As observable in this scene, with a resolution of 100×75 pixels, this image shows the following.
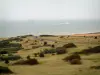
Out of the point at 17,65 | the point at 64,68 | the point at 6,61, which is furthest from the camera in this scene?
the point at 6,61

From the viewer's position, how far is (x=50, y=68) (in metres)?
24.9

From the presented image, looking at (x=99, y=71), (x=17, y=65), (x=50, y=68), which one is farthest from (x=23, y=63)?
(x=99, y=71)

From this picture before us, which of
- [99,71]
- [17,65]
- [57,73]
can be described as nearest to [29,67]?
[17,65]

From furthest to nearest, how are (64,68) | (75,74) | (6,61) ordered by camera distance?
(6,61), (64,68), (75,74)

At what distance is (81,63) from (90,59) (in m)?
2.83

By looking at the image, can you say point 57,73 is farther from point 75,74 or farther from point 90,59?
point 90,59

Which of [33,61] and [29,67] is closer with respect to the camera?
[29,67]

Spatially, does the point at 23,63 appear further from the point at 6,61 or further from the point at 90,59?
the point at 90,59

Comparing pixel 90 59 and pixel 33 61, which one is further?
pixel 90 59

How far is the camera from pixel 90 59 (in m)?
29.4

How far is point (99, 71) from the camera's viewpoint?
22797mm

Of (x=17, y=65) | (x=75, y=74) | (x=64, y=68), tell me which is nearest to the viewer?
(x=75, y=74)

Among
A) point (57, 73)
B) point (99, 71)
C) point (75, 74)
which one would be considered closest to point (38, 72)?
point (57, 73)

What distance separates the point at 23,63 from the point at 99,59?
278 inches
